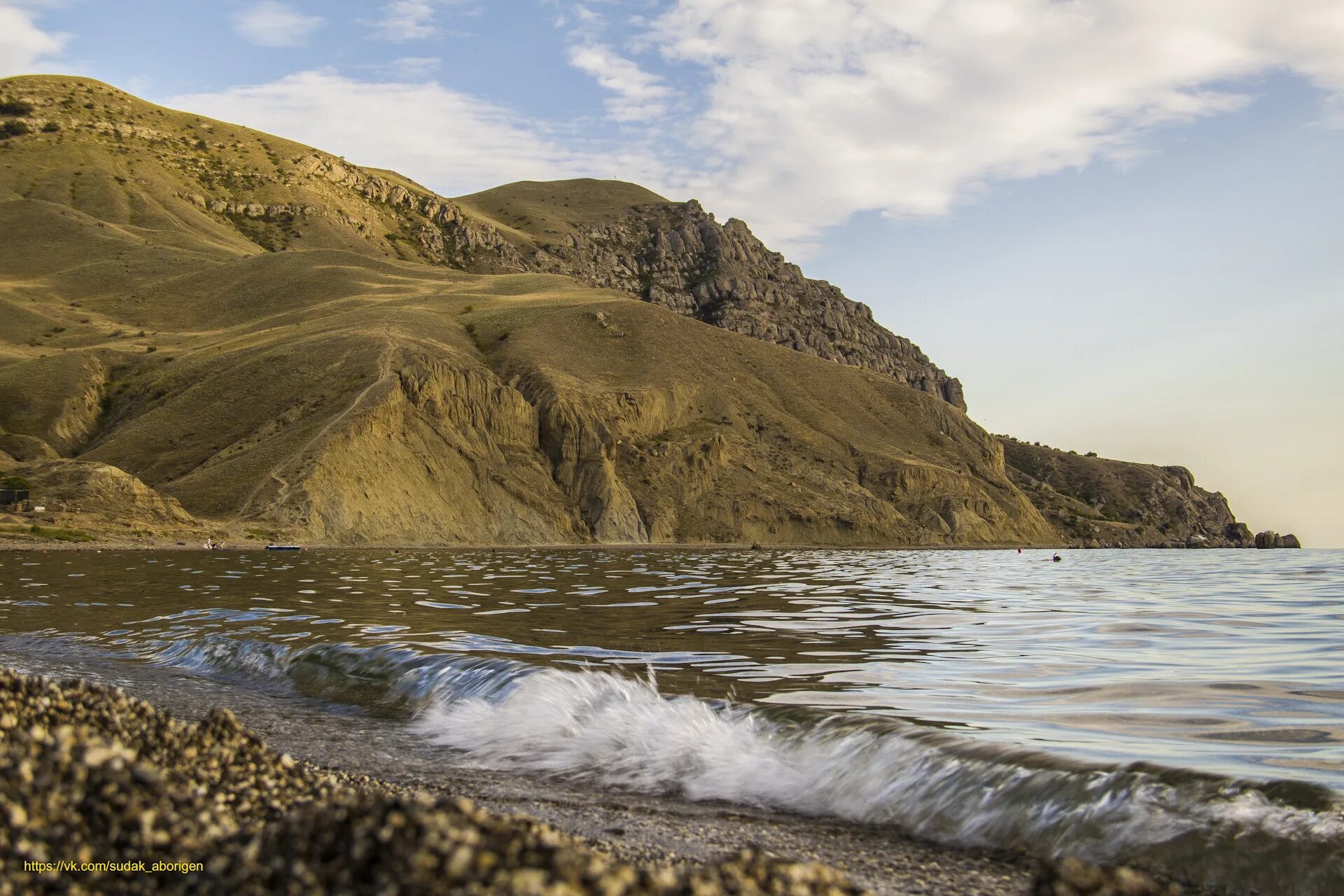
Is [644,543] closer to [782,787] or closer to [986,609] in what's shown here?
[986,609]

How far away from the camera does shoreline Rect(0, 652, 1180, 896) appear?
6.27m

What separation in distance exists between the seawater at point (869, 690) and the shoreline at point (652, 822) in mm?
350

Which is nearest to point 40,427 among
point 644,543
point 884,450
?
point 644,543

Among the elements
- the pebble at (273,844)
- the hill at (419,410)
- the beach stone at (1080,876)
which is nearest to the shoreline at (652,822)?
the beach stone at (1080,876)

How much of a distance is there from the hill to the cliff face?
9177 millimetres

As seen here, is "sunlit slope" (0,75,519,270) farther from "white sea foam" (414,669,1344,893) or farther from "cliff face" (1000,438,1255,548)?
"white sea foam" (414,669,1344,893)

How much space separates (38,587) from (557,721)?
75.2 ft

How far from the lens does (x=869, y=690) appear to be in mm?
11867

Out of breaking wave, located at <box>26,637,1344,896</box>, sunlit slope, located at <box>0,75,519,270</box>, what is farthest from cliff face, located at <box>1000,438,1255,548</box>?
breaking wave, located at <box>26,637,1344,896</box>

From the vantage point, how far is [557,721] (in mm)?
10547

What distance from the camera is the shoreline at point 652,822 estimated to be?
627 cm

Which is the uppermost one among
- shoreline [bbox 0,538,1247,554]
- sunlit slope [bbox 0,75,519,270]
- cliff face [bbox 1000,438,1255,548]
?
sunlit slope [bbox 0,75,519,270]

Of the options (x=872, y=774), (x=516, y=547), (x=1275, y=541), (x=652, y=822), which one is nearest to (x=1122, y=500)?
(x=1275, y=541)

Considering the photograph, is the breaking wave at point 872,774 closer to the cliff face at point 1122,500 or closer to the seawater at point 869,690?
the seawater at point 869,690
